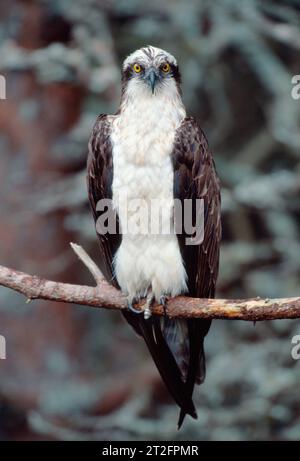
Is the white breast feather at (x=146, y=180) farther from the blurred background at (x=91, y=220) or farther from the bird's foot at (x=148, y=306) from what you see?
the blurred background at (x=91, y=220)

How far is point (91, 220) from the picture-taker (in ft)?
23.4

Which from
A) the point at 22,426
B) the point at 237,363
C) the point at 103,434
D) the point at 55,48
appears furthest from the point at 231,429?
the point at 55,48

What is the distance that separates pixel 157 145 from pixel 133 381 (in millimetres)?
2979

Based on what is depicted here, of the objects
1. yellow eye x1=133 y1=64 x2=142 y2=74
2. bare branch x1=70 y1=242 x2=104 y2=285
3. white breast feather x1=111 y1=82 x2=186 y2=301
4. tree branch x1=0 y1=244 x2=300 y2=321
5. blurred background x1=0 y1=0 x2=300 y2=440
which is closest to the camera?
tree branch x1=0 y1=244 x2=300 y2=321

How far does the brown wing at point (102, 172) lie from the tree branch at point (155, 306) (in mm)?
344

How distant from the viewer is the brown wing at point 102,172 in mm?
5172

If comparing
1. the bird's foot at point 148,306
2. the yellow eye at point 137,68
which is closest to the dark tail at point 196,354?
the bird's foot at point 148,306

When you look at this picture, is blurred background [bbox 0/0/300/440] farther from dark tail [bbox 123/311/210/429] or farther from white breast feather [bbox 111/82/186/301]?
white breast feather [bbox 111/82/186/301]

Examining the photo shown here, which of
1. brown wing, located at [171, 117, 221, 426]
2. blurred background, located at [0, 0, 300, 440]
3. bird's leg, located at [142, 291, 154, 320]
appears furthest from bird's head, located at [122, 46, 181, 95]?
blurred background, located at [0, 0, 300, 440]

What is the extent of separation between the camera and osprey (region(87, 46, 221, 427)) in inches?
198

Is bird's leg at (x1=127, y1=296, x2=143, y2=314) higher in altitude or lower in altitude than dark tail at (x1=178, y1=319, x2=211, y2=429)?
higher

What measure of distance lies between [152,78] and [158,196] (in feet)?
2.18

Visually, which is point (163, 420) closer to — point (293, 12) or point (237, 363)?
point (237, 363)

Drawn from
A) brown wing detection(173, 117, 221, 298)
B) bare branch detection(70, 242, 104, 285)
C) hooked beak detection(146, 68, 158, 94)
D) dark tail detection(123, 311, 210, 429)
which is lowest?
dark tail detection(123, 311, 210, 429)
